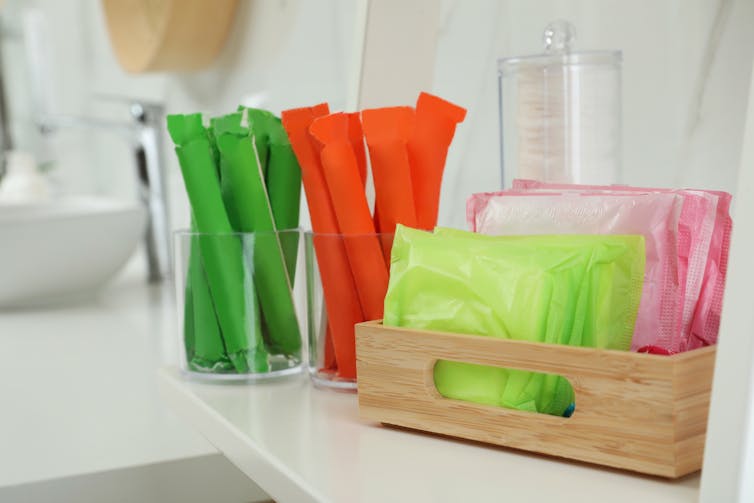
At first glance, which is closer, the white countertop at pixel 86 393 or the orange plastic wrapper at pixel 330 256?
the orange plastic wrapper at pixel 330 256

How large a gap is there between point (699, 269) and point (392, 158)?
20 cm

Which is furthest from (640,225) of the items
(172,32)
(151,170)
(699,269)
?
(151,170)

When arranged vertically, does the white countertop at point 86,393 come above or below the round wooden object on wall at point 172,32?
below

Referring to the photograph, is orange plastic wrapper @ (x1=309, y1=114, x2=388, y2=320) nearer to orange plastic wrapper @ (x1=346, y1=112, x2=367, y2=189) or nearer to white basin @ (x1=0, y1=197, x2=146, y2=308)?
orange plastic wrapper @ (x1=346, y1=112, x2=367, y2=189)

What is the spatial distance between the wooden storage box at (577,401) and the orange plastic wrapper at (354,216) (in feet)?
0.29

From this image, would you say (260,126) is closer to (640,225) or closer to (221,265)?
(221,265)

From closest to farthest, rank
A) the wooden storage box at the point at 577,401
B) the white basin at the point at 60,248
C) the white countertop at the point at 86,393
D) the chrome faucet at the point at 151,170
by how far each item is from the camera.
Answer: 1. the wooden storage box at the point at 577,401
2. the white countertop at the point at 86,393
3. the white basin at the point at 60,248
4. the chrome faucet at the point at 151,170

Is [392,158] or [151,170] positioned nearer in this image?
[392,158]

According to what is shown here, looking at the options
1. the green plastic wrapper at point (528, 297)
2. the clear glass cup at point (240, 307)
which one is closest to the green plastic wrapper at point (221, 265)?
the clear glass cup at point (240, 307)

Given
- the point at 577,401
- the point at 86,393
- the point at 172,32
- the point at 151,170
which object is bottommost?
the point at 86,393

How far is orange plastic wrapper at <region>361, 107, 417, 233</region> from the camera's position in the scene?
604 mm

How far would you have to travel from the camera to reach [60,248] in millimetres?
1486

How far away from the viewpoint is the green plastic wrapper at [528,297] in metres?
0.48

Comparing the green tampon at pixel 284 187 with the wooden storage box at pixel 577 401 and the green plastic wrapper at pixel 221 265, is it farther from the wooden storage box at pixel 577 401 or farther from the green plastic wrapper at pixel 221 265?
the wooden storage box at pixel 577 401
